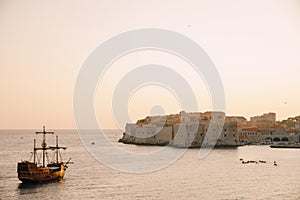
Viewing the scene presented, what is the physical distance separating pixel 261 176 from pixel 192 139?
34.1 feet

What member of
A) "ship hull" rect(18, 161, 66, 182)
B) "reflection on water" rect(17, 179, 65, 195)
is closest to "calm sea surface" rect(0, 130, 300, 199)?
"reflection on water" rect(17, 179, 65, 195)

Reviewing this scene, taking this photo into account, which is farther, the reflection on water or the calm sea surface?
the reflection on water

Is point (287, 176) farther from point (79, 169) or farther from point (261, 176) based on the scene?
point (79, 169)

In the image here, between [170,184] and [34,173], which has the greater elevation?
[34,173]

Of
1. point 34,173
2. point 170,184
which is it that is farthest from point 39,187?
point 170,184

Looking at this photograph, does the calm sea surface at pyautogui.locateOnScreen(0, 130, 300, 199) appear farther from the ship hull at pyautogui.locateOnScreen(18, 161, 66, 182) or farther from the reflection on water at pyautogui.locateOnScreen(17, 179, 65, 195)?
the ship hull at pyautogui.locateOnScreen(18, 161, 66, 182)

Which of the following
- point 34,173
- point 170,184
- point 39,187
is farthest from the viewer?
point 34,173

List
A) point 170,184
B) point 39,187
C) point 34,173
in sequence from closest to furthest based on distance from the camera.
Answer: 1. point 170,184
2. point 39,187
3. point 34,173

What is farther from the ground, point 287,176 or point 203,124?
point 203,124

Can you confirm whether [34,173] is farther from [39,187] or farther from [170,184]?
[170,184]

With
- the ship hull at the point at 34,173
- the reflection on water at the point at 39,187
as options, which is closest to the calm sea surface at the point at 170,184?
the reflection on water at the point at 39,187

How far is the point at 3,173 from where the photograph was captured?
9.44 meters

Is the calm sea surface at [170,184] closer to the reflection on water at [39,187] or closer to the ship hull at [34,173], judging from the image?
the reflection on water at [39,187]

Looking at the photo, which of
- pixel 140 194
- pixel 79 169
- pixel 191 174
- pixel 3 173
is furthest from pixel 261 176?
pixel 3 173
